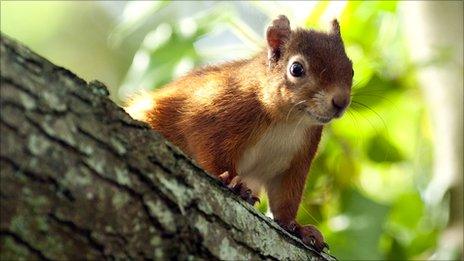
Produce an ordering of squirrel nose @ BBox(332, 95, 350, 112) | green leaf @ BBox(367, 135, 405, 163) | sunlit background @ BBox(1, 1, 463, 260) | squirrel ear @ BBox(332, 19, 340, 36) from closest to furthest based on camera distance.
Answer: squirrel nose @ BBox(332, 95, 350, 112) < squirrel ear @ BBox(332, 19, 340, 36) < sunlit background @ BBox(1, 1, 463, 260) < green leaf @ BBox(367, 135, 405, 163)

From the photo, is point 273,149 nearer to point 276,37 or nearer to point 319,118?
point 319,118

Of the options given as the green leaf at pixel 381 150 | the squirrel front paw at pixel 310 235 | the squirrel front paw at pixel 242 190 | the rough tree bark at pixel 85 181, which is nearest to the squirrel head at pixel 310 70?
the squirrel front paw at pixel 310 235

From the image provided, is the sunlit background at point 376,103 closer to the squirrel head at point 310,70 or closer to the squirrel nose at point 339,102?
the squirrel head at point 310,70

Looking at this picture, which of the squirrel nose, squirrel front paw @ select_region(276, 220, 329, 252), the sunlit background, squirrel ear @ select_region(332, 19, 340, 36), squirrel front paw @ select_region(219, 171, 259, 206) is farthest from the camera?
the sunlit background

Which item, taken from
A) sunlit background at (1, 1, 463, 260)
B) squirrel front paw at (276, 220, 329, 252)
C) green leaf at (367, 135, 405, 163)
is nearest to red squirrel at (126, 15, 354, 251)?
squirrel front paw at (276, 220, 329, 252)

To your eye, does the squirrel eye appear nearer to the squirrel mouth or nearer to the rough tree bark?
the squirrel mouth

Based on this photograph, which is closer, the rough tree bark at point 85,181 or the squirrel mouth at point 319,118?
the rough tree bark at point 85,181

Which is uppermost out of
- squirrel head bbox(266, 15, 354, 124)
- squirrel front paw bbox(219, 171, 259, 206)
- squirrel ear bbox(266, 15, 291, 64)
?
squirrel ear bbox(266, 15, 291, 64)
